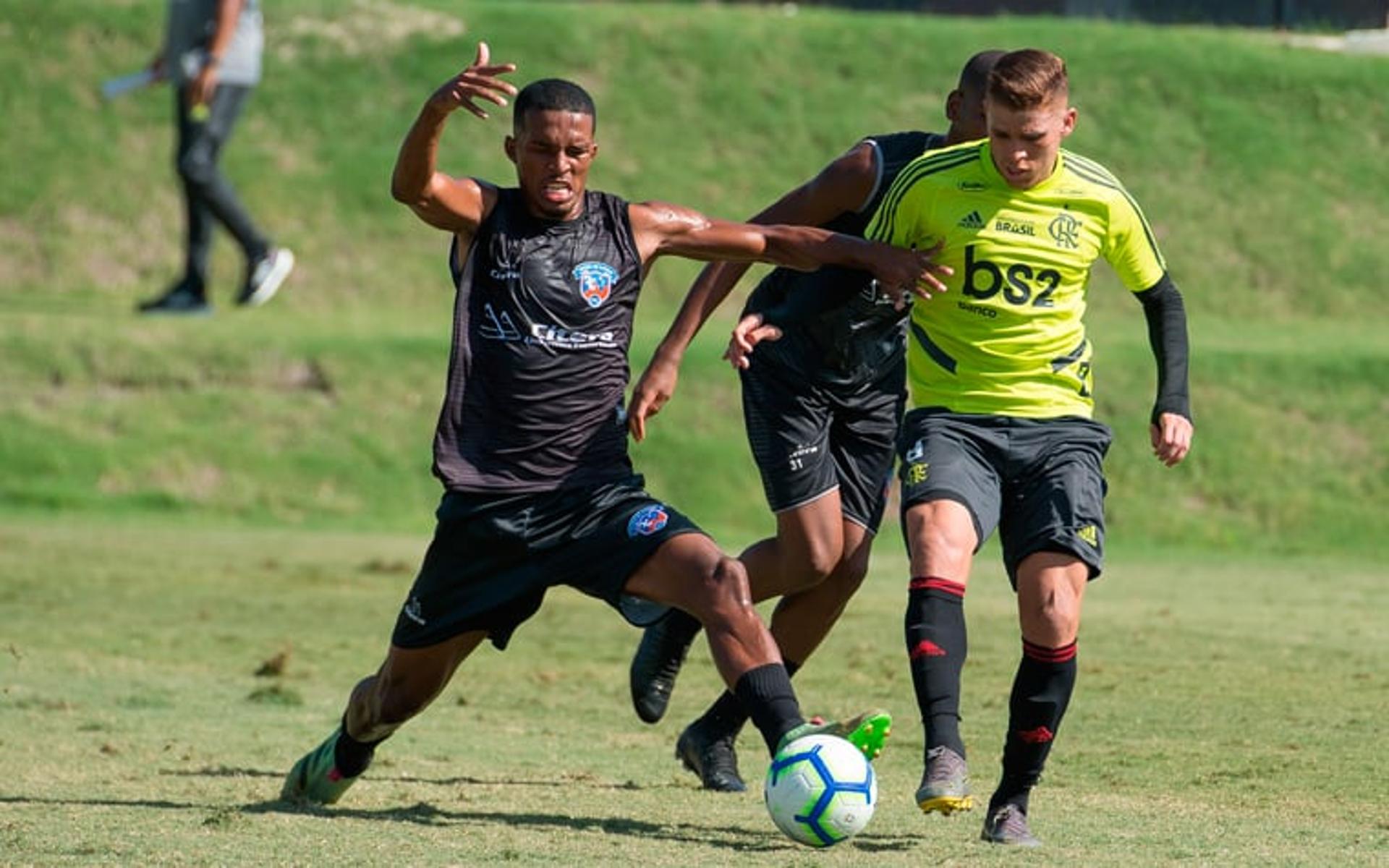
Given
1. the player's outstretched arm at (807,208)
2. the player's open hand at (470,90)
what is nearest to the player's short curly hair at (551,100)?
the player's open hand at (470,90)

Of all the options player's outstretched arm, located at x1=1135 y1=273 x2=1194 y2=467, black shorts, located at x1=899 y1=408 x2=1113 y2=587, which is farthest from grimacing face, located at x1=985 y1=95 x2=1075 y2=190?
black shorts, located at x1=899 y1=408 x2=1113 y2=587

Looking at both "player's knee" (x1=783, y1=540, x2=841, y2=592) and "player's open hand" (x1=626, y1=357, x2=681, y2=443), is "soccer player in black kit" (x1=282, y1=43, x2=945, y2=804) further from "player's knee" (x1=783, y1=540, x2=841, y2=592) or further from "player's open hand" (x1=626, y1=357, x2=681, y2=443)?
"player's knee" (x1=783, y1=540, x2=841, y2=592)

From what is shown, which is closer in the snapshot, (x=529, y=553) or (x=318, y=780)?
(x=529, y=553)

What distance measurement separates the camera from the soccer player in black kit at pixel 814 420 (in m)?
7.78

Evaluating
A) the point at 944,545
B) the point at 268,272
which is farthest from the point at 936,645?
the point at 268,272

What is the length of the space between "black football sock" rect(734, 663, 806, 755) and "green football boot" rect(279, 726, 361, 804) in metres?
1.50

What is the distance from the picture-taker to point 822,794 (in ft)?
20.0

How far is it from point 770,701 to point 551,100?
188cm

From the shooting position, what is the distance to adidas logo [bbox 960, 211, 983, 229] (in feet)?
22.4

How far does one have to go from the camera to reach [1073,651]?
21.5 feet

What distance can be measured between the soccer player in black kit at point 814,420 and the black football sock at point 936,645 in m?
1.40

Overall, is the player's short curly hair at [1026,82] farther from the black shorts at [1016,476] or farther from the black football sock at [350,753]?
the black football sock at [350,753]

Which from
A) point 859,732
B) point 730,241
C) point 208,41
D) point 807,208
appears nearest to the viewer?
point 859,732

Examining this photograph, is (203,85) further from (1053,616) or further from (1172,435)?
(1053,616)
